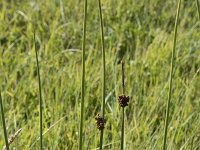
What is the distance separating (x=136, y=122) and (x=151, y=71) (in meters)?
0.57

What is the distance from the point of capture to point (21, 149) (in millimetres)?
1739

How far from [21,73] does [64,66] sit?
226 mm

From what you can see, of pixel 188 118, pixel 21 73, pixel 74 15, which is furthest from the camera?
pixel 74 15

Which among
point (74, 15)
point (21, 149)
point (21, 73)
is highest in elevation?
point (74, 15)

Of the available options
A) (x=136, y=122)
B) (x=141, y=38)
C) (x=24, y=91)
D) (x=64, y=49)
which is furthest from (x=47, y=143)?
(x=141, y=38)

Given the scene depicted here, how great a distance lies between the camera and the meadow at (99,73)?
188cm

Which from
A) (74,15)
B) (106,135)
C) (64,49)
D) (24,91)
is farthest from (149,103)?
(74,15)

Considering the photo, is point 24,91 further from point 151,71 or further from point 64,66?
point 151,71

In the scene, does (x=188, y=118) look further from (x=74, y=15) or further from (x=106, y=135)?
(x=74, y=15)

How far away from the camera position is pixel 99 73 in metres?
2.42

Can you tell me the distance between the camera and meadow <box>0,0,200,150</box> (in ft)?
6.17

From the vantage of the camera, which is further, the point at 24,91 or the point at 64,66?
the point at 64,66

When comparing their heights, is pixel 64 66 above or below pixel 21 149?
above

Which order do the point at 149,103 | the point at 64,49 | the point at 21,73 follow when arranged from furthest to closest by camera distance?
the point at 64,49 → the point at 21,73 → the point at 149,103
